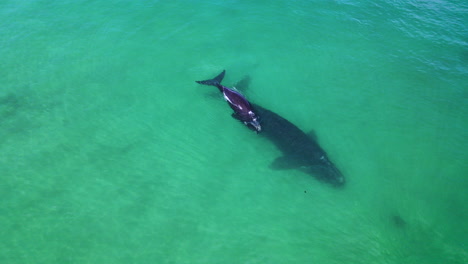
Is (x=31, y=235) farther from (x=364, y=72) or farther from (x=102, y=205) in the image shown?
(x=364, y=72)

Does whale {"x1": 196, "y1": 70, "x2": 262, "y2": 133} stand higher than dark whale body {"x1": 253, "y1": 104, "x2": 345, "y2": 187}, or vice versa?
whale {"x1": 196, "y1": 70, "x2": 262, "y2": 133}

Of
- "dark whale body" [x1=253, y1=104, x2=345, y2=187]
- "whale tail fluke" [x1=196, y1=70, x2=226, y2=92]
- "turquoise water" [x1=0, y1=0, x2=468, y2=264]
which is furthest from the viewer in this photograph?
"whale tail fluke" [x1=196, y1=70, x2=226, y2=92]

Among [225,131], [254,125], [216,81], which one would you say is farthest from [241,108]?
[216,81]

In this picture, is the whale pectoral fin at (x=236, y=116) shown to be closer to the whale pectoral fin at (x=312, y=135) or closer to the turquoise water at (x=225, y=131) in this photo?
the turquoise water at (x=225, y=131)

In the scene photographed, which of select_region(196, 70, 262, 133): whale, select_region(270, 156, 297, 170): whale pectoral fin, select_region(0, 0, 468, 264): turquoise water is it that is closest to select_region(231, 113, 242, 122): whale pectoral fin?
select_region(196, 70, 262, 133): whale

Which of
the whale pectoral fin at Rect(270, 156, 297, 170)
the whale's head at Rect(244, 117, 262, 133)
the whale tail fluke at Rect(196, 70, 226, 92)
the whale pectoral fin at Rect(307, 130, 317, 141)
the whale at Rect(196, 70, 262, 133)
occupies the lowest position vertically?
the whale pectoral fin at Rect(270, 156, 297, 170)

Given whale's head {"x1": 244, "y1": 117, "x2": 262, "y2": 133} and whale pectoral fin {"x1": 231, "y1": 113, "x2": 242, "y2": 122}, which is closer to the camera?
whale's head {"x1": 244, "y1": 117, "x2": 262, "y2": 133}

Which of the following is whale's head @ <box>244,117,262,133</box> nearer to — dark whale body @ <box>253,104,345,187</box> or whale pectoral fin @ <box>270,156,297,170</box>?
dark whale body @ <box>253,104,345,187</box>

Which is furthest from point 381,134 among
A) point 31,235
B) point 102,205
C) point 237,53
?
point 31,235
